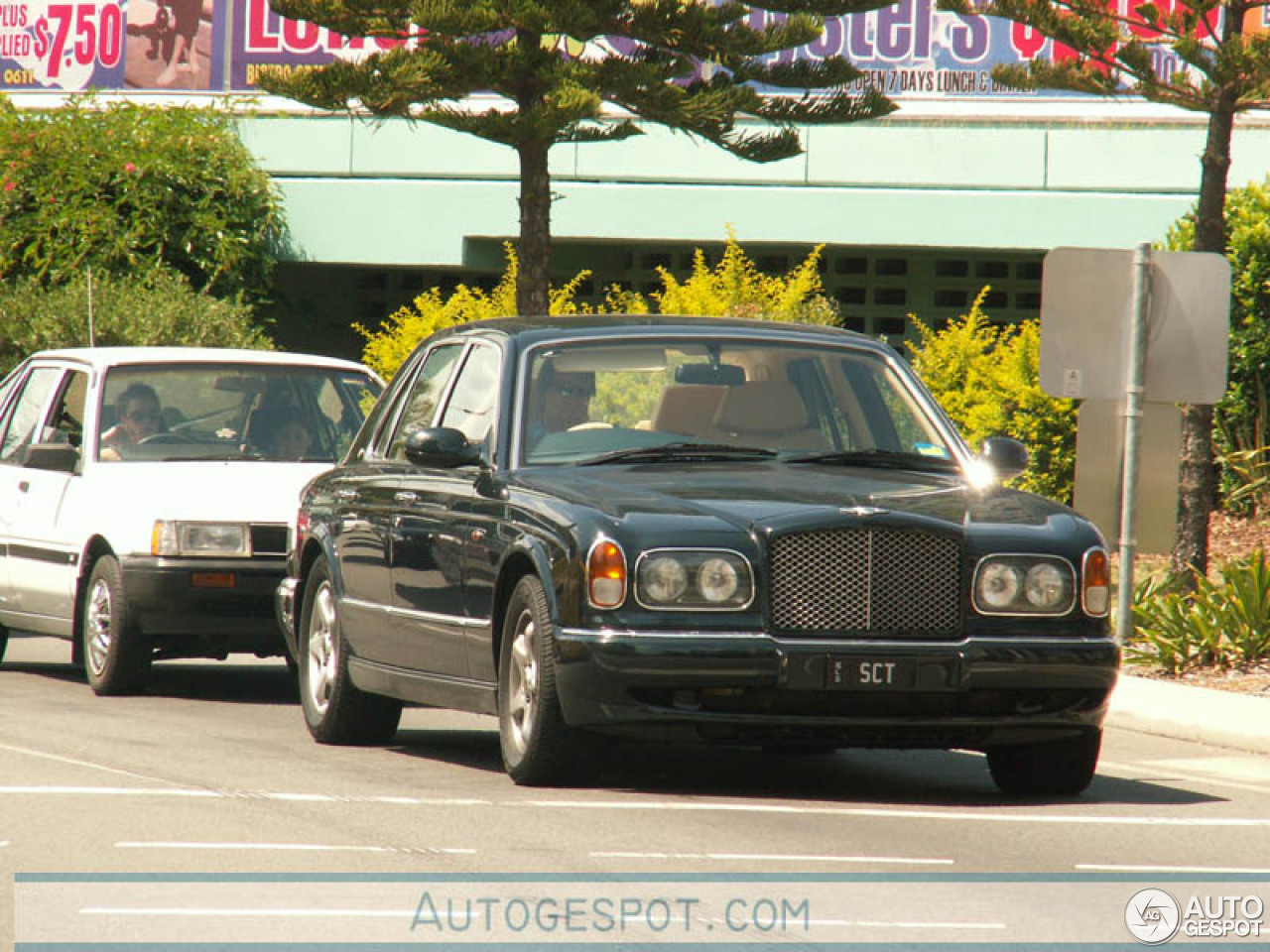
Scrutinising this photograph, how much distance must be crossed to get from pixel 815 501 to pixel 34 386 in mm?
7194

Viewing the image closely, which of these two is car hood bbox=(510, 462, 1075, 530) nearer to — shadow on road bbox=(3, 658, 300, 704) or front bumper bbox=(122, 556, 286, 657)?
front bumper bbox=(122, 556, 286, 657)

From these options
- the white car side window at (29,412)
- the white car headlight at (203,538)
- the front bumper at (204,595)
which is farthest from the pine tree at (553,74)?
the front bumper at (204,595)

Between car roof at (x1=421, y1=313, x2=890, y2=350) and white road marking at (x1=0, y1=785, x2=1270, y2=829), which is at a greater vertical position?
car roof at (x1=421, y1=313, x2=890, y2=350)

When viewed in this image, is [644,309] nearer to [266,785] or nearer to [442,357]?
[442,357]

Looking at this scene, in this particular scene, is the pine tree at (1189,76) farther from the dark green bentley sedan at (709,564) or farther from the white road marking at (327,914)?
the white road marking at (327,914)

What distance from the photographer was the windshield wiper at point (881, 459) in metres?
9.55

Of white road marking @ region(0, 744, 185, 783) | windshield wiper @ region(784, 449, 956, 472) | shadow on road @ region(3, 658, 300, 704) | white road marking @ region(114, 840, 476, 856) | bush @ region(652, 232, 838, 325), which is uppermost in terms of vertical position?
bush @ region(652, 232, 838, 325)

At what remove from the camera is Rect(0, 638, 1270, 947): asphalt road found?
6605 millimetres

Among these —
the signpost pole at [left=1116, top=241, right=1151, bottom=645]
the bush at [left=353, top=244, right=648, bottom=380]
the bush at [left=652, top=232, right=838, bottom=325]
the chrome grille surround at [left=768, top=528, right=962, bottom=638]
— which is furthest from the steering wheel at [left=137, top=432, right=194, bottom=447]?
the bush at [left=353, top=244, right=648, bottom=380]

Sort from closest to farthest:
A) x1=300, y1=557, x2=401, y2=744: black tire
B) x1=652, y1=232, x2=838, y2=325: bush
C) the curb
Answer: x1=300, y1=557, x2=401, y2=744: black tire → the curb → x1=652, y1=232, x2=838, y2=325: bush

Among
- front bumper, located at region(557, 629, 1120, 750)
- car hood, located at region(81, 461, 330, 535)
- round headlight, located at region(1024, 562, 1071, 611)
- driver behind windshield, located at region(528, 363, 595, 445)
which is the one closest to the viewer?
front bumper, located at region(557, 629, 1120, 750)

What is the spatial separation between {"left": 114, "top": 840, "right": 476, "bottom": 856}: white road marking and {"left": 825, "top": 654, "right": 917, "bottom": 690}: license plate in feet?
5.12

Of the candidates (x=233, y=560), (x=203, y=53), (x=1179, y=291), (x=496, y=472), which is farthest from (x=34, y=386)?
(x=203, y=53)

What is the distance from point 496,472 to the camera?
374 inches
